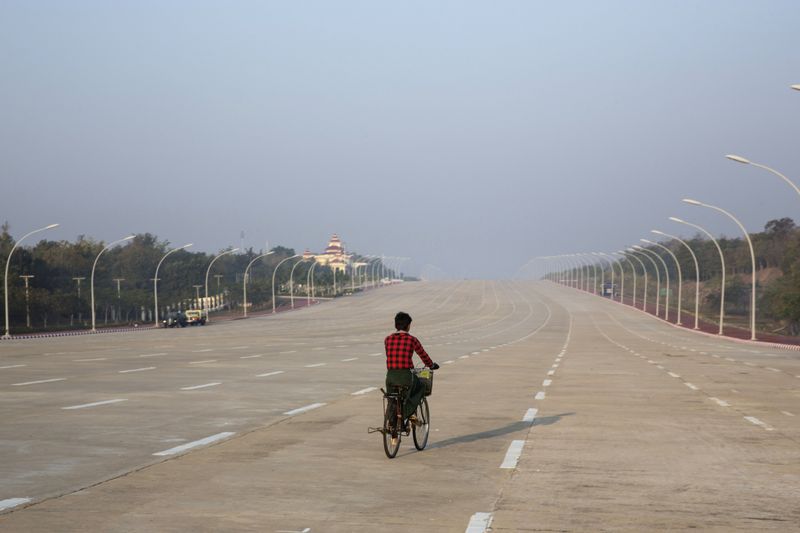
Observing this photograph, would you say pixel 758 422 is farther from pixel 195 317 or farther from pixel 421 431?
pixel 195 317

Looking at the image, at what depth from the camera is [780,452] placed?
41.4ft

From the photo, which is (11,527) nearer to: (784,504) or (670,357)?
(784,504)

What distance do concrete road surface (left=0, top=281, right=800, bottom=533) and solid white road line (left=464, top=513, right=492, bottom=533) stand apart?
0.02m

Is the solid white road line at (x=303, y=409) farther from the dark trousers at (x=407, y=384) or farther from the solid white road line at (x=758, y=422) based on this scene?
the solid white road line at (x=758, y=422)

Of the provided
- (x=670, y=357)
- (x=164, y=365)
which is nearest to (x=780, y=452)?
(x=164, y=365)

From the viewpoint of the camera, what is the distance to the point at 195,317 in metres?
95.1

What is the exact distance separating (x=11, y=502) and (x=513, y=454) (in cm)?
562

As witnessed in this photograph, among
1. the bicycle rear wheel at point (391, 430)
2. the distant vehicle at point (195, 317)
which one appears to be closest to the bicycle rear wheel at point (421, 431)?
the bicycle rear wheel at point (391, 430)

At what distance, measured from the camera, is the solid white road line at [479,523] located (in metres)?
7.91

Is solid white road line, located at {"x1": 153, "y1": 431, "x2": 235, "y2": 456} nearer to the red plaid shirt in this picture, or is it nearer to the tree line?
the red plaid shirt

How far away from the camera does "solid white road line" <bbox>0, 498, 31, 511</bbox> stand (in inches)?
343

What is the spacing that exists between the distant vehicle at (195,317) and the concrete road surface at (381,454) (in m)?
68.1

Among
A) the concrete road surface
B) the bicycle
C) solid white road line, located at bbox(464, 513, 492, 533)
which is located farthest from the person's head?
solid white road line, located at bbox(464, 513, 492, 533)

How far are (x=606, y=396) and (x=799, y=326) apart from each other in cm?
10471
